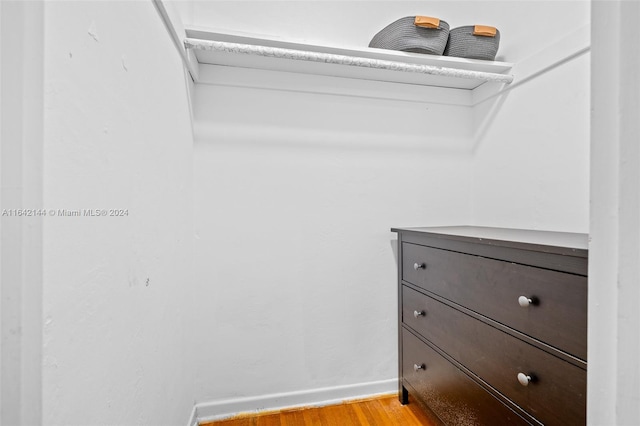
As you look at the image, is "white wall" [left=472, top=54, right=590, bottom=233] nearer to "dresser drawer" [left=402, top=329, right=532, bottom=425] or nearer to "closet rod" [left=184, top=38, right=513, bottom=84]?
"closet rod" [left=184, top=38, right=513, bottom=84]

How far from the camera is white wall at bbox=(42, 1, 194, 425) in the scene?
0.51 m

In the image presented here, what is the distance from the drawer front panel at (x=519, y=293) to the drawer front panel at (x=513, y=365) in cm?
5

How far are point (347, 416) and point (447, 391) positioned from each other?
538 mm

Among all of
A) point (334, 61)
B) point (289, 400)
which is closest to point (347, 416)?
point (289, 400)

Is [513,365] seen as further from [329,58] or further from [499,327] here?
[329,58]

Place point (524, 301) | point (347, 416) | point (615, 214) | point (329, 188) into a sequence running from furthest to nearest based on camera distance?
1. point (329, 188)
2. point (347, 416)
3. point (524, 301)
4. point (615, 214)

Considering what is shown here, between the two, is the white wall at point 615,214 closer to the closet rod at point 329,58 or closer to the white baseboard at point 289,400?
the closet rod at point 329,58

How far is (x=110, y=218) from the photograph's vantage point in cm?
A: 68

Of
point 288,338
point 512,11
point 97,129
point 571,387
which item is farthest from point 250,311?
point 512,11

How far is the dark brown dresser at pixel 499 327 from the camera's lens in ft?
2.54

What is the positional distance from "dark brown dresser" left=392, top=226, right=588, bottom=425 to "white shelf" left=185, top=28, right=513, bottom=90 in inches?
31.0

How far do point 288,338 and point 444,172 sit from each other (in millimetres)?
1233

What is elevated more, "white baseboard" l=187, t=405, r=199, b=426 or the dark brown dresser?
the dark brown dresser

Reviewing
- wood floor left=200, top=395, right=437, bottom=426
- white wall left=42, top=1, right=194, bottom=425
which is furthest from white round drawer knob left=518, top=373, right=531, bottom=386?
white wall left=42, top=1, right=194, bottom=425
